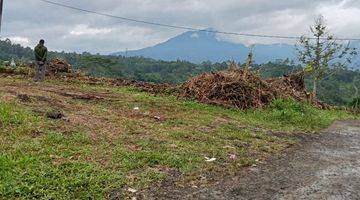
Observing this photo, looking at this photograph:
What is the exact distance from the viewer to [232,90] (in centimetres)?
1777

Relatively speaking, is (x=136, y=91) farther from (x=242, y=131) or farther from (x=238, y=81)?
(x=242, y=131)

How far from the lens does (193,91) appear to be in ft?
60.6

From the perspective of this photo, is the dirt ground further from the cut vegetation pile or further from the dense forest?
the dense forest

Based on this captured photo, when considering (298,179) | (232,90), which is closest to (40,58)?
(232,90)

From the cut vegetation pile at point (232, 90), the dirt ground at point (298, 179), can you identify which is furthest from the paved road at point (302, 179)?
the cut vegetation pile at point (232, 90)

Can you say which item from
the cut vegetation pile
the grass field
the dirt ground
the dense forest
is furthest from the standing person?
the dense forest

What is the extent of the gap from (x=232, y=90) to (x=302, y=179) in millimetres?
9804

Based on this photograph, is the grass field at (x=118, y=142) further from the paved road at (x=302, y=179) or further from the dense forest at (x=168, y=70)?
the dense forest at (x=168, y=70)

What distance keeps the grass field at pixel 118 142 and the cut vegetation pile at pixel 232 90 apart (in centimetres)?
138

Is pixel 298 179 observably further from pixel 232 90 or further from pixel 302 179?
pixel 232 90

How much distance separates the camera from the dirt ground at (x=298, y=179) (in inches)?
279

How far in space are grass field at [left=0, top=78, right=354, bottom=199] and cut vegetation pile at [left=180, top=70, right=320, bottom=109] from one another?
1.38 metres

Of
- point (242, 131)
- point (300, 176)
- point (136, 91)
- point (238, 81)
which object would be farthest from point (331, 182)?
point (136, 91)

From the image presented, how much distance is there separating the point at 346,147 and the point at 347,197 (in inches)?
187
